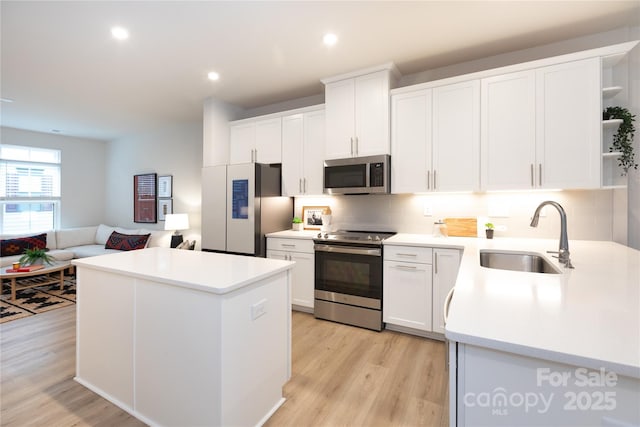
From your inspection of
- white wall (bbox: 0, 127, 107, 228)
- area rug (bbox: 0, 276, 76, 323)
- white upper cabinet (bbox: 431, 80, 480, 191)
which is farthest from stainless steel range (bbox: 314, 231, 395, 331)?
white wall (bbox: 0, 127, 107, 228)

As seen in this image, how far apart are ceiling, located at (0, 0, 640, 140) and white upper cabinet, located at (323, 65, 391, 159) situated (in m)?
0.16

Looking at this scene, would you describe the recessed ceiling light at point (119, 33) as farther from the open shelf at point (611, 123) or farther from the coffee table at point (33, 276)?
the open shelf at point (611, 123)

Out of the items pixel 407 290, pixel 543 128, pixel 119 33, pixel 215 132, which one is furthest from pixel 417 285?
pixel 119 33

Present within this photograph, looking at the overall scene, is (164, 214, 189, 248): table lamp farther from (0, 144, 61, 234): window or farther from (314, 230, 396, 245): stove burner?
(0, 144, 61, 234): window

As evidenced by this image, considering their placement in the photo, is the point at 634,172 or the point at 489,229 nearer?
the point at 634,172

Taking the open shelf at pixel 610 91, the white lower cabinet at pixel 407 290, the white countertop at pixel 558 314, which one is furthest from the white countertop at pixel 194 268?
the open shelf at pixel 610 91

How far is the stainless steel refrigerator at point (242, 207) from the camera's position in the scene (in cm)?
335

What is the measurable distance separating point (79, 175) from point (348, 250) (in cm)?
624

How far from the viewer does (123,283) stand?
170 centimetres

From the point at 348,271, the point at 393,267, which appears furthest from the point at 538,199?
the point at 348,271

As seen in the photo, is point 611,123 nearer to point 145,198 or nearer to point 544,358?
point 544,358

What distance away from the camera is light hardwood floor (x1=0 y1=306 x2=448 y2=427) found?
1694 millimetres

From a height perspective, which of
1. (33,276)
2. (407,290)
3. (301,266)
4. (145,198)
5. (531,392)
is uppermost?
(145,198)

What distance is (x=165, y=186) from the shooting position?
5.34 m
